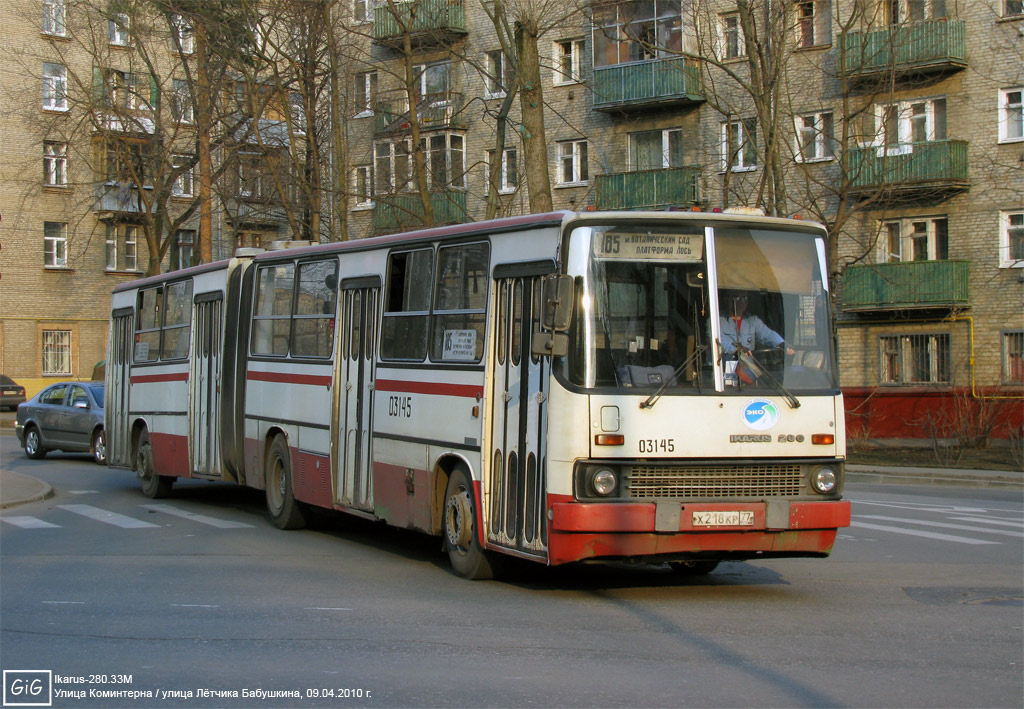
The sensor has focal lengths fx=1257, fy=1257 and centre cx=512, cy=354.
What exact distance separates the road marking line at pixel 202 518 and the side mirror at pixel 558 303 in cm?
670

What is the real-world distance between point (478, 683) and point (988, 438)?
25121 millimetres

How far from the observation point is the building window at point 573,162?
4191cm

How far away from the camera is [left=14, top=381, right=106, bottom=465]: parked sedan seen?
24266 millimetres

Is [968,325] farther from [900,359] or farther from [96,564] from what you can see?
[96,564]

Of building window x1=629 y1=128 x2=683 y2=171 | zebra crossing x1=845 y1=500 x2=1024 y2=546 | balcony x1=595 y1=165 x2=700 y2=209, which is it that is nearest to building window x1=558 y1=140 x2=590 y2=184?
building window x1=629 y1=128 x2=683 y2=171

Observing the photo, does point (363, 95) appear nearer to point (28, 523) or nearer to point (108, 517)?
point (108, 517)

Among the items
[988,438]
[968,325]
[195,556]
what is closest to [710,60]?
[988,438]

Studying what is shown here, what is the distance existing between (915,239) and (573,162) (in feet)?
38.3

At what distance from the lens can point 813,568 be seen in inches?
448

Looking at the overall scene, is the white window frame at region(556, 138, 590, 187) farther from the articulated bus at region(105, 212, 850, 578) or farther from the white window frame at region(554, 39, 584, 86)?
the articulated bus at region(105, 212, 850, 578)

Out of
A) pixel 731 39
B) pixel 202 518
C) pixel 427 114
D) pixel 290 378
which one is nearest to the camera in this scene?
pixel 290 378

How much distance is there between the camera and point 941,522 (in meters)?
15.6

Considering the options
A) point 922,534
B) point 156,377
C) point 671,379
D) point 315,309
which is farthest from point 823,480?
point 156,377

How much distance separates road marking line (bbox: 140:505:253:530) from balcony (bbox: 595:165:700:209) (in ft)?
75.5
